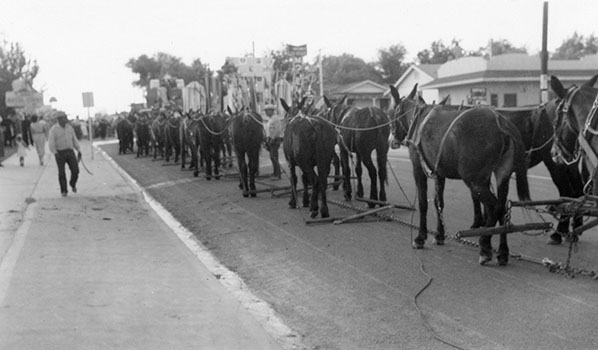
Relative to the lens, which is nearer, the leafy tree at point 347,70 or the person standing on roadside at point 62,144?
the person standing on roadside at point 62,144

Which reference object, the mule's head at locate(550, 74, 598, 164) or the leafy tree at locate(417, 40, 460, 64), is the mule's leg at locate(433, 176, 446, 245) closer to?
the mule's head at locate(550, 74, 598, 164)

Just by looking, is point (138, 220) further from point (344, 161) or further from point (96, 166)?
point (96, 166)

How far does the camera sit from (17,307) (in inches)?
292

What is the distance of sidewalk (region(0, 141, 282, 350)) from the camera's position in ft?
21.3

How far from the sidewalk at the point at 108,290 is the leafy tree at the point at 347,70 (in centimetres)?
8054

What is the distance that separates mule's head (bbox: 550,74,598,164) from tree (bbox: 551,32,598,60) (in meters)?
75.7

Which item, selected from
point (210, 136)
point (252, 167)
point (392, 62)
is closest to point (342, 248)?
point (252, 167)

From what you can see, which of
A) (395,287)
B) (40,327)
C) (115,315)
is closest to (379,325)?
(395,287)

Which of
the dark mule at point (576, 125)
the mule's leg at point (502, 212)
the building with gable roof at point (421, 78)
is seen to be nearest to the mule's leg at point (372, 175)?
the mule's leg at point (502, 212)

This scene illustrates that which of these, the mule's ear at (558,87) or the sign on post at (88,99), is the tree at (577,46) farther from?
the mule's ear at (558,87)

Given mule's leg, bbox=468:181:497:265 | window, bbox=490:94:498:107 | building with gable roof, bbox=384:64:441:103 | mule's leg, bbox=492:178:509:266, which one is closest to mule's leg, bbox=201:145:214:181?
mule's leg, bbox=468:181:497:265

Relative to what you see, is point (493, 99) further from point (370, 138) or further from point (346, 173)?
point (370, 138)

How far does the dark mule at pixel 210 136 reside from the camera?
21.5 meters

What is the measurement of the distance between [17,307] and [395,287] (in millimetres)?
3855
